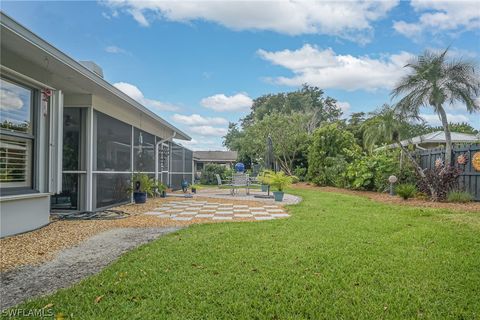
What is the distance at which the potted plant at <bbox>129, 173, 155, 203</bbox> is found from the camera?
30.8 ft

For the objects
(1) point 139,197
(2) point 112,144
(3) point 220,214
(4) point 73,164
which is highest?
(2) point 112,144

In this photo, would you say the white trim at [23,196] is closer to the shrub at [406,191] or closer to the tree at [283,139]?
the shrub at [406,191]

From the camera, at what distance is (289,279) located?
3.05m

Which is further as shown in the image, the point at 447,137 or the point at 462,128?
the point at 462,128

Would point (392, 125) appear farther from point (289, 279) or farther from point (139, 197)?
point (289, 279)

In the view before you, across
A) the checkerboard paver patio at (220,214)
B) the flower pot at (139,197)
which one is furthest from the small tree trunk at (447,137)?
the flower pot at (139,197)

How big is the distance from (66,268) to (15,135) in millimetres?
2721

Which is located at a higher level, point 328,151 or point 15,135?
point 328,151

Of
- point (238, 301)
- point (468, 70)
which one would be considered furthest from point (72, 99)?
point (468, 70)

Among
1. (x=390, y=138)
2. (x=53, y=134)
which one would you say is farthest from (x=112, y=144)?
(x=390, y=138)

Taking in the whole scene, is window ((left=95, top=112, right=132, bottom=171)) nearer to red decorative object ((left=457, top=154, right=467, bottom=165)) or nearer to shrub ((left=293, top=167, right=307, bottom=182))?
red decorative object ((left=457, top=154, right=467, bottom=165))

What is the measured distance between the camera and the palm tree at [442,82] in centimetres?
909

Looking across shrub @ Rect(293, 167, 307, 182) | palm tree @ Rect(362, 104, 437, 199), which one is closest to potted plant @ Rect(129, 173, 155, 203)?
palm tree @ Rect(362, 104, 437, 199)

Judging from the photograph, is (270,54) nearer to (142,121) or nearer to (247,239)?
(142,121)
